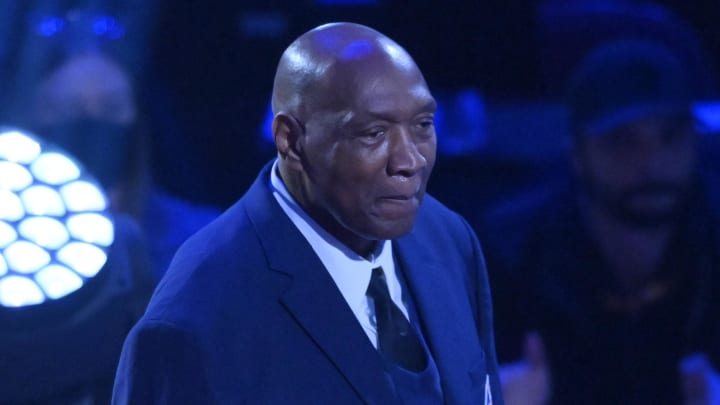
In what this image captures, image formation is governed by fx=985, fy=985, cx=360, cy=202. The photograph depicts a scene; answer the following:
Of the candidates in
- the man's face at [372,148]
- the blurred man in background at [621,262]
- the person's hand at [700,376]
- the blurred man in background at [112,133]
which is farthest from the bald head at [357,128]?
the person's hand at [700,376]

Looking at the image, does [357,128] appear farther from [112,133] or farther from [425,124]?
[112,133]

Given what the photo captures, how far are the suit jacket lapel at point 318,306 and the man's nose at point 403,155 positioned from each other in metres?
0.12

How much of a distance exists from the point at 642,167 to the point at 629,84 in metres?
0.19

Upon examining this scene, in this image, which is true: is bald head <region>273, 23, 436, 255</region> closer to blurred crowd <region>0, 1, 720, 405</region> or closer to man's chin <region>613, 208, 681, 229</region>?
blurred crowd <region>0, 1, 720, 405</region>

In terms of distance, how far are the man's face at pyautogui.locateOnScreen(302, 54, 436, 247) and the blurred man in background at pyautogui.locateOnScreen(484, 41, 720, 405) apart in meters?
1.35

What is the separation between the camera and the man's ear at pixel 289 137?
3.02 ft

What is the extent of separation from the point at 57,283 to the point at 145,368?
55 centimetres

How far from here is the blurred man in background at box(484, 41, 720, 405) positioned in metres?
2.19

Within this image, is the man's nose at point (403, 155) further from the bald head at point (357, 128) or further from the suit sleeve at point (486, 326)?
the suit sleeve at point (486, 326)

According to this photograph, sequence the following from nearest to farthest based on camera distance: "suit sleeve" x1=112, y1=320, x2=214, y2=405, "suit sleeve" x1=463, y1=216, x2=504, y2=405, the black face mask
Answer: "suit sleeve" x1=112, y1=320, x2=214, y2=405 → "suit sleeve" x1=463, y1=216, x2=504, y2=405 → the black face mask

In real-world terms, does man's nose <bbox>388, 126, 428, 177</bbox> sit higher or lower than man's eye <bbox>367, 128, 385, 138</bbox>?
lower

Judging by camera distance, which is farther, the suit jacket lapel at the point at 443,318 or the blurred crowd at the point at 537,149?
the blurred crowd at the point at 537,149

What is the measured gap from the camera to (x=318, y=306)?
3.04 ft

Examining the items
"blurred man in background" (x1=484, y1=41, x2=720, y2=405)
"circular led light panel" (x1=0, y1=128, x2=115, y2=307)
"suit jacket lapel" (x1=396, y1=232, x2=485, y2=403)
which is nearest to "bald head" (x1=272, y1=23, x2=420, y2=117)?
"suit jacket lapel" (x1=396, y1=232, x2=485, y2=403)
